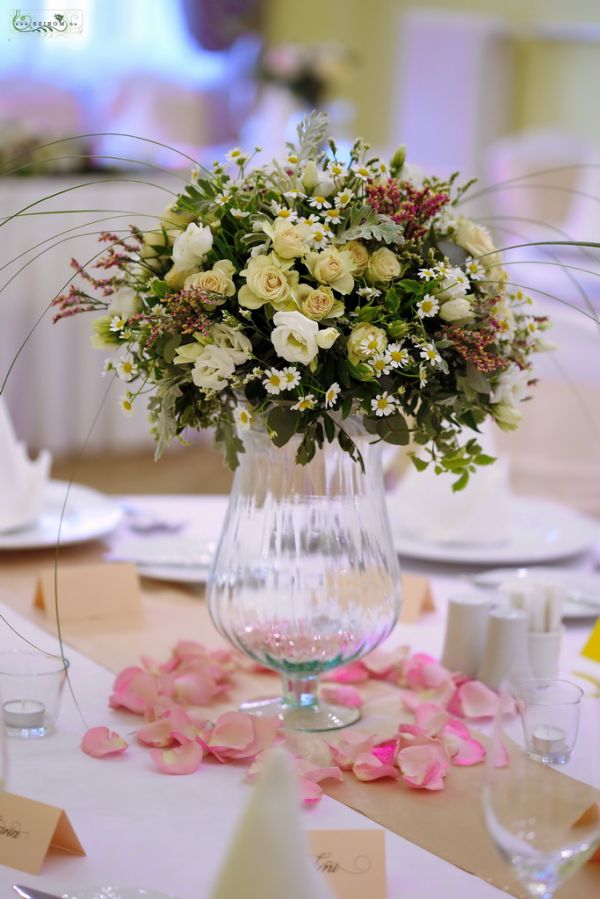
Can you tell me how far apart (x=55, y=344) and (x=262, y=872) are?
421cm

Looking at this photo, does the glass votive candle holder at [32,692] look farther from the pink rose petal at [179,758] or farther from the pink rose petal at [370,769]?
the pink rose petal at [370,769]

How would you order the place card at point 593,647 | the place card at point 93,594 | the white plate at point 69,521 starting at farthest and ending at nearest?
the white plate at point 69,521
the place card at point 93,594
the place card at point 593,647

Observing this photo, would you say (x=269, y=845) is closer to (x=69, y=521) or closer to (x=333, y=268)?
(x=333, y=268)

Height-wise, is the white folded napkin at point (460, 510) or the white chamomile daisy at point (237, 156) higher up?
the white chamomile daisy at point (237, 156)

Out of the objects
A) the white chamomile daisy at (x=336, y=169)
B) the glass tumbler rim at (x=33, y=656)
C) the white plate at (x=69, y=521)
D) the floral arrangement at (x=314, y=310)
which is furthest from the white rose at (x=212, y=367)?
the white plate at (x=69, y=521)

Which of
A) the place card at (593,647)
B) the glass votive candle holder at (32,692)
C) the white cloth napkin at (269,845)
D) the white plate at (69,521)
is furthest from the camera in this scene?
the white plate at (69,521)

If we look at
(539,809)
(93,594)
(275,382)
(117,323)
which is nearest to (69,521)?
(93,594)

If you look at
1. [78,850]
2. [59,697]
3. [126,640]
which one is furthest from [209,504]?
[78,850]

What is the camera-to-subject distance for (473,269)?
1.15 metres

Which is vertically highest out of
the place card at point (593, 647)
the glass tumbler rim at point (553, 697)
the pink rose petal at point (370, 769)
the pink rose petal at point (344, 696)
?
the glass tumbler rim at point (553, 697)

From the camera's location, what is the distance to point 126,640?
4.89 ft

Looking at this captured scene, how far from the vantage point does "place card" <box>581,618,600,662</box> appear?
143cm

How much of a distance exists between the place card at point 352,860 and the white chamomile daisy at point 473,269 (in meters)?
0.52

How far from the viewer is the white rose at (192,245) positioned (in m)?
1.10
